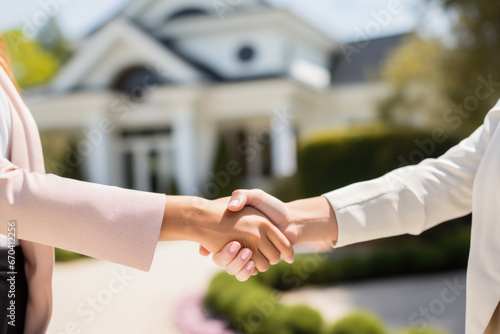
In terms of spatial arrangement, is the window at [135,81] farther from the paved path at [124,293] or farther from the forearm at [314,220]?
the forearm at [314,220]

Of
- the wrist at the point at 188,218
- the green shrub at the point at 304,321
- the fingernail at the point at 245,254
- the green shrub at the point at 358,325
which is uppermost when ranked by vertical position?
the wrist at the point at 188,218

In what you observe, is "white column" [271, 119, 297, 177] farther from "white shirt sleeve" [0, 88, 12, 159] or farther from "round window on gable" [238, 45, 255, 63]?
"white shirt sleeve" [0, 88, 12, 159]

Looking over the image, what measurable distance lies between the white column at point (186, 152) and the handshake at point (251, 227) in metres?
14.0

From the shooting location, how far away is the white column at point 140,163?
57.1 feet

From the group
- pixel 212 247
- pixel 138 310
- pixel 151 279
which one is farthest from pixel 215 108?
pixel 212 247

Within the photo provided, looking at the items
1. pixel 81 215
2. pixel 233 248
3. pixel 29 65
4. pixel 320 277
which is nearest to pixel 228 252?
pixel 233 248

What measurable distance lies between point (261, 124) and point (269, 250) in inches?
609

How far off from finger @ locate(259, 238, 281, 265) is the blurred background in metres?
3.78

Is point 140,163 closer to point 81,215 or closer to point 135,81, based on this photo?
point 135,81

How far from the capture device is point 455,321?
536 cm

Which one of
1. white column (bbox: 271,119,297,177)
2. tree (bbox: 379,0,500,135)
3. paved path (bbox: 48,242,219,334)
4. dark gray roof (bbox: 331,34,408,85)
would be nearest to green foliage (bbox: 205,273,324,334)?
paved path (bbox: 48,242,219,334)

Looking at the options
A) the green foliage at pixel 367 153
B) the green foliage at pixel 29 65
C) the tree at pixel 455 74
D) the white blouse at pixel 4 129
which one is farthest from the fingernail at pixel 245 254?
the green foliage at pixel 29 65

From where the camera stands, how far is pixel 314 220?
6.68 feet

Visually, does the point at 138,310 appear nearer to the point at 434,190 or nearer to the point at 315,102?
the point at 434,190
